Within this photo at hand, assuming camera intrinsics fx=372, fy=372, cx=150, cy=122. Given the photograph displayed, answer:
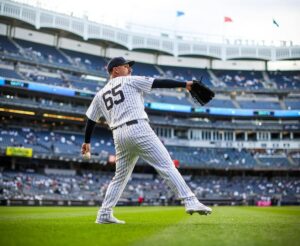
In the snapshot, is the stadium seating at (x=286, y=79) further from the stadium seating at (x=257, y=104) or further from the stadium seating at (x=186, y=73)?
the stadium seating at (x=186, y=73)

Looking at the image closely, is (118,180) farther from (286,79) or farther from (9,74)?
(286,79)

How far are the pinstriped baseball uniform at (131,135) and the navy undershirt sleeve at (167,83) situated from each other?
0.11m

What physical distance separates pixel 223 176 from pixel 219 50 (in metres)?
21.4

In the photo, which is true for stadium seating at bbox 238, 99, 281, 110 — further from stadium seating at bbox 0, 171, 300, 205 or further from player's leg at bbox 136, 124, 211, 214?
player's leg at bbox 136, 124, 211, 214

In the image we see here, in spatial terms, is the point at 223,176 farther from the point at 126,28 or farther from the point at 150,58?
the point at 126,28

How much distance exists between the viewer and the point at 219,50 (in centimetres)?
6159

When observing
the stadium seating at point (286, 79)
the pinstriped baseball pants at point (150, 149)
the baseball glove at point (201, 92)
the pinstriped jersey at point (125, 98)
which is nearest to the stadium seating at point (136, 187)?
the stadium seating at point (286, 79)

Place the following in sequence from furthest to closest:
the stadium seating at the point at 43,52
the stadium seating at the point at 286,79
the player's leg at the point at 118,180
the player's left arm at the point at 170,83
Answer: the stadium seating at the point at 286,79
the stadium seating at the point at 43,52
the player's leg at the point at 118,180
the player's left arm at the point at 170,83

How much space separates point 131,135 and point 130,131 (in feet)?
0.22

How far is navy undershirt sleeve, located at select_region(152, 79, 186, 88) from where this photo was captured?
5.78 m

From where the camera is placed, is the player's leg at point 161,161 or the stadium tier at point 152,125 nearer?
the player's leg at point 161,161

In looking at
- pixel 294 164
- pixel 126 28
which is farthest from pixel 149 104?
pixel 294 164

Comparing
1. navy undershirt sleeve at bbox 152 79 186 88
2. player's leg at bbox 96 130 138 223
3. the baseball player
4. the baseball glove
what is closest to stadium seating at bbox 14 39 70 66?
the baseball player

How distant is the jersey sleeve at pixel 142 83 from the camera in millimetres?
5906
